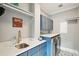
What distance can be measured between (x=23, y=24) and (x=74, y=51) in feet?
2.89

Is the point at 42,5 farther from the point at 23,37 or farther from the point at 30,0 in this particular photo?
the point at 23,37

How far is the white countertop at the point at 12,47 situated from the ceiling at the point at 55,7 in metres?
0.48

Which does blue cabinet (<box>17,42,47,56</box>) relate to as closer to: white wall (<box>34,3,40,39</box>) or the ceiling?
white wall (<box>34,3,40,39</box>)

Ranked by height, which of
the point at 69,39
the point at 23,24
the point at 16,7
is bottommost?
the point at 69,39

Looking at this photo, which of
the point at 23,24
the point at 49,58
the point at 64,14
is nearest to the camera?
the point at 49,58

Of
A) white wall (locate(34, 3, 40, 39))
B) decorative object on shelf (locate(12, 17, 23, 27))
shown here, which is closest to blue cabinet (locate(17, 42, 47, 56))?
white wall (locate(34, 3, 40, 39))

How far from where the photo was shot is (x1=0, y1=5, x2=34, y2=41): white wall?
1.62 metres

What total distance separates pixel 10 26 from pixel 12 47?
1.20 feet

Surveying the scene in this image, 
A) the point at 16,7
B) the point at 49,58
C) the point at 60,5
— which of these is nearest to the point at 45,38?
the point at 49,58

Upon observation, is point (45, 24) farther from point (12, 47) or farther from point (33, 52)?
point (12, 47)

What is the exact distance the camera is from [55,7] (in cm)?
155

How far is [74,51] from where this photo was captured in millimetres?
1495

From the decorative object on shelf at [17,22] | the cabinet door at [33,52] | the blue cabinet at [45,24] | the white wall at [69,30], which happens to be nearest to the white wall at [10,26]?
the decorative object on shelf at [17,22]

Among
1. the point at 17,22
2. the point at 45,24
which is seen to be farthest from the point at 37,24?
the point at 17,22
